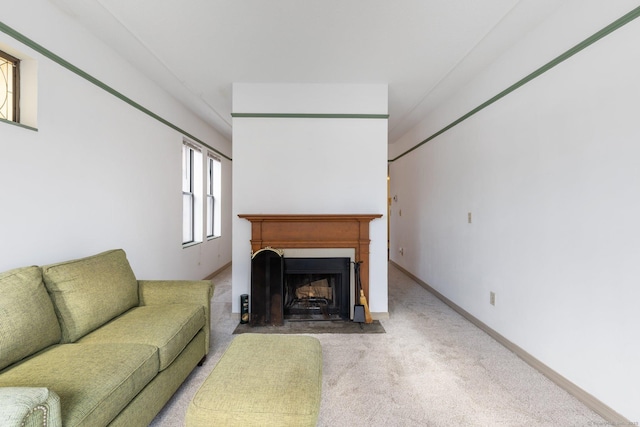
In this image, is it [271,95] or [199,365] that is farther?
[271,95]

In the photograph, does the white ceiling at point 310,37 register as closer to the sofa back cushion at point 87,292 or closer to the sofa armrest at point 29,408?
the sofa back cushion at point 87,292

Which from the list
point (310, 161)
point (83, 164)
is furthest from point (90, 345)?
point (310, 161)

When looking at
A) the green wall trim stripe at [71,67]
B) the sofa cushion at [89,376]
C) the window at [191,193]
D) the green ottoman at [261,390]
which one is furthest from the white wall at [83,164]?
the green ottoman at [261,390]

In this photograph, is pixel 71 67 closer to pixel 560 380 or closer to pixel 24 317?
pixel 24 317

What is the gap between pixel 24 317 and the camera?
1.35 meters

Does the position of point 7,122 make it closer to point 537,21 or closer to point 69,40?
point 69,40

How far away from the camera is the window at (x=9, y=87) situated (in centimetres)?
176

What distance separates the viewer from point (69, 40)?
Result: 211cm

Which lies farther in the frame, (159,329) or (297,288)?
(297,288)

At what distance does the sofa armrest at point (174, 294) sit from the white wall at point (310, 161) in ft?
3.02

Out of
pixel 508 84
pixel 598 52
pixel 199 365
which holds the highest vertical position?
pixel 508 84

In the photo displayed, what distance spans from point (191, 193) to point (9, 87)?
8.47ft

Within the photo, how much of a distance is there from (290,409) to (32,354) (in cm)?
136

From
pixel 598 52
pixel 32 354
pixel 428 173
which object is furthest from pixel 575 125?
pixel 32 354
